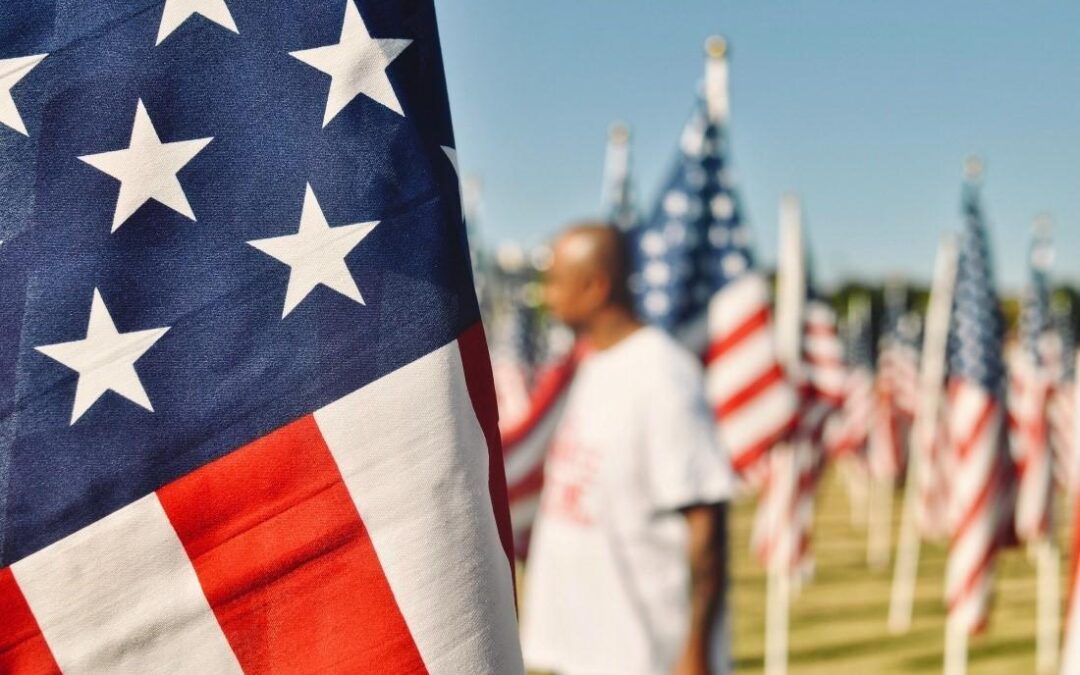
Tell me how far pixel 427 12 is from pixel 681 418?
7.82 ft

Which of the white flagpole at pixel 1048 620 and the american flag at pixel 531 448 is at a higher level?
the american flag at pixel 531 448

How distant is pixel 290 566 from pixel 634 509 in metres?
2.41

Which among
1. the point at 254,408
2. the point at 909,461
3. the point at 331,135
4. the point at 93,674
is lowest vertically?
the point at 909,461

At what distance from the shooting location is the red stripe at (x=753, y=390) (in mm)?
7570

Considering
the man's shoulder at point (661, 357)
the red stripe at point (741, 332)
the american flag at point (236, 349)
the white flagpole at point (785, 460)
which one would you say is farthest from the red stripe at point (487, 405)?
the white flagpole at point (785, 460)

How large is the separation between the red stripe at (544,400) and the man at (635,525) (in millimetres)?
2666

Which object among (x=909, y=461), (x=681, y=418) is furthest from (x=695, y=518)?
(x=909, y=461)

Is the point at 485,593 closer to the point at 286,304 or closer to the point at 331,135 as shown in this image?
the point at 286,304

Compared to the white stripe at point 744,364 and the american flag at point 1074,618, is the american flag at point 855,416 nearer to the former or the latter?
the white stripe at point 744,364

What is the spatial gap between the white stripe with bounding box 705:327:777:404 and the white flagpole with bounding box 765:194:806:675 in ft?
4.25

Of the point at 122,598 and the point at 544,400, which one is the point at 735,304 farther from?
the point at 122,598

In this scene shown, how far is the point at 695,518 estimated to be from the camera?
12.5ft

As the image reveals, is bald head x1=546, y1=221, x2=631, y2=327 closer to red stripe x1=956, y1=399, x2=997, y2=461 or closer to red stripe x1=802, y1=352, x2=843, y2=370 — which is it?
red stripe x1=956, y1=399, x2=997, y2=461

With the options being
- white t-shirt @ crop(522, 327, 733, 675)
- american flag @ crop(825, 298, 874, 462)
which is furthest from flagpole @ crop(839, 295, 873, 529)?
white t-shirt @ crop(522, 327, 733, 675)
